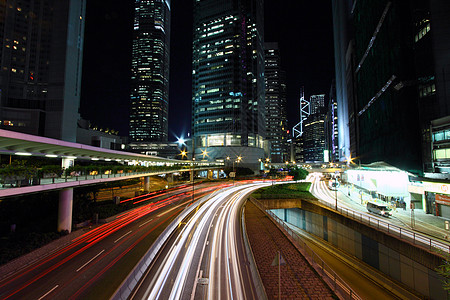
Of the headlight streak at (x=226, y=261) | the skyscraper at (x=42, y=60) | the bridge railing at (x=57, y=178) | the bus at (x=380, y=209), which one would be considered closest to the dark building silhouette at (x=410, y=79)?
the bus at (x=380, y=209)

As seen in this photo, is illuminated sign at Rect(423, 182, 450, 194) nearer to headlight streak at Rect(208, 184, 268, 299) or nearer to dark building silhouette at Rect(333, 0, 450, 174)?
dark building silhouette at Rect(333, 0, 450, 174)

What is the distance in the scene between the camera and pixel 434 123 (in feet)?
100

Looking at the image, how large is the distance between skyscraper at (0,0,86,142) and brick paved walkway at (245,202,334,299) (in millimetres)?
88200

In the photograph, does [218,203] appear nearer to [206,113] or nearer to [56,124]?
[56,124]

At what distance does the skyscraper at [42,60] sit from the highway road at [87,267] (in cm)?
7837

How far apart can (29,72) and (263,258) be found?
371 ft

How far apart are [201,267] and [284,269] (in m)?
5.59

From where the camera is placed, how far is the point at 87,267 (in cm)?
1364

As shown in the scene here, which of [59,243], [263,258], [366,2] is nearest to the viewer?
[263,258]

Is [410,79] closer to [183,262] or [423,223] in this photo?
[423,223]

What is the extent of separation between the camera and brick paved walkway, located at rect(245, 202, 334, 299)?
36.7ft

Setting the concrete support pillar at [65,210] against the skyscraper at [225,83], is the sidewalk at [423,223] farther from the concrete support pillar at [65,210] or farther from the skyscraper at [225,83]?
the skyscraper at [225,83]

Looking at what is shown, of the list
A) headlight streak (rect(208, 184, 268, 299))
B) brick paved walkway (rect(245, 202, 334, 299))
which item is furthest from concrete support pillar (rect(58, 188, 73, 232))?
brick paved walkway (rect(245, 202, 334, 299))

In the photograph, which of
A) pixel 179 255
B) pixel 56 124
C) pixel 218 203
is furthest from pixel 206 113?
pixel 179 255
